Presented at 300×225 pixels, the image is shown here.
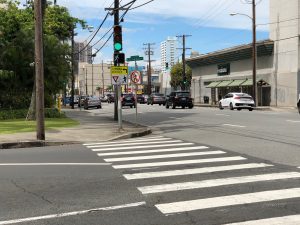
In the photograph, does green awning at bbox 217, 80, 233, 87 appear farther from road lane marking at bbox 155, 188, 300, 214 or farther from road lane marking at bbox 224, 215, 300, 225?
road lane marking at bbox 224, 215, 300, 225

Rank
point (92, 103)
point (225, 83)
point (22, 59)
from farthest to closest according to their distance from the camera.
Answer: point (225, 83) → point (92, 103) → point (22, 59)

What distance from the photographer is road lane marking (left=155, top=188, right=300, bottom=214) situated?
6.80 metres

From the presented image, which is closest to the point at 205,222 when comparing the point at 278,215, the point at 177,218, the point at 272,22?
the point at 177,218

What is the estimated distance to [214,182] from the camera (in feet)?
28.3

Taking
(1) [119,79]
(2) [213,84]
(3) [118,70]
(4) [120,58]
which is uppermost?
(4) [120,58]

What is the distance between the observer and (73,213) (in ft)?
21.8

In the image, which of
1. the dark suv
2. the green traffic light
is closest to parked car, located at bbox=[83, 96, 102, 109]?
the dark suv

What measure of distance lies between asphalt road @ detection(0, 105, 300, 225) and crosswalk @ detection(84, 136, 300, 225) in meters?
0.01

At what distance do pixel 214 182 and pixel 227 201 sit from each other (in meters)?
1.48

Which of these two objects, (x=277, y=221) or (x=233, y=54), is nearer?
(x=277, y=221)

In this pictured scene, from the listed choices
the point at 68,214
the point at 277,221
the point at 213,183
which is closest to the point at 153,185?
the point at 213,183

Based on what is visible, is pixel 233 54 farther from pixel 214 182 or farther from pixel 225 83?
pixel 214 182

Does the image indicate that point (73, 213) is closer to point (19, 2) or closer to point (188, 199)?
point (188, 199)

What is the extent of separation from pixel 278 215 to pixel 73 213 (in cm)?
266
